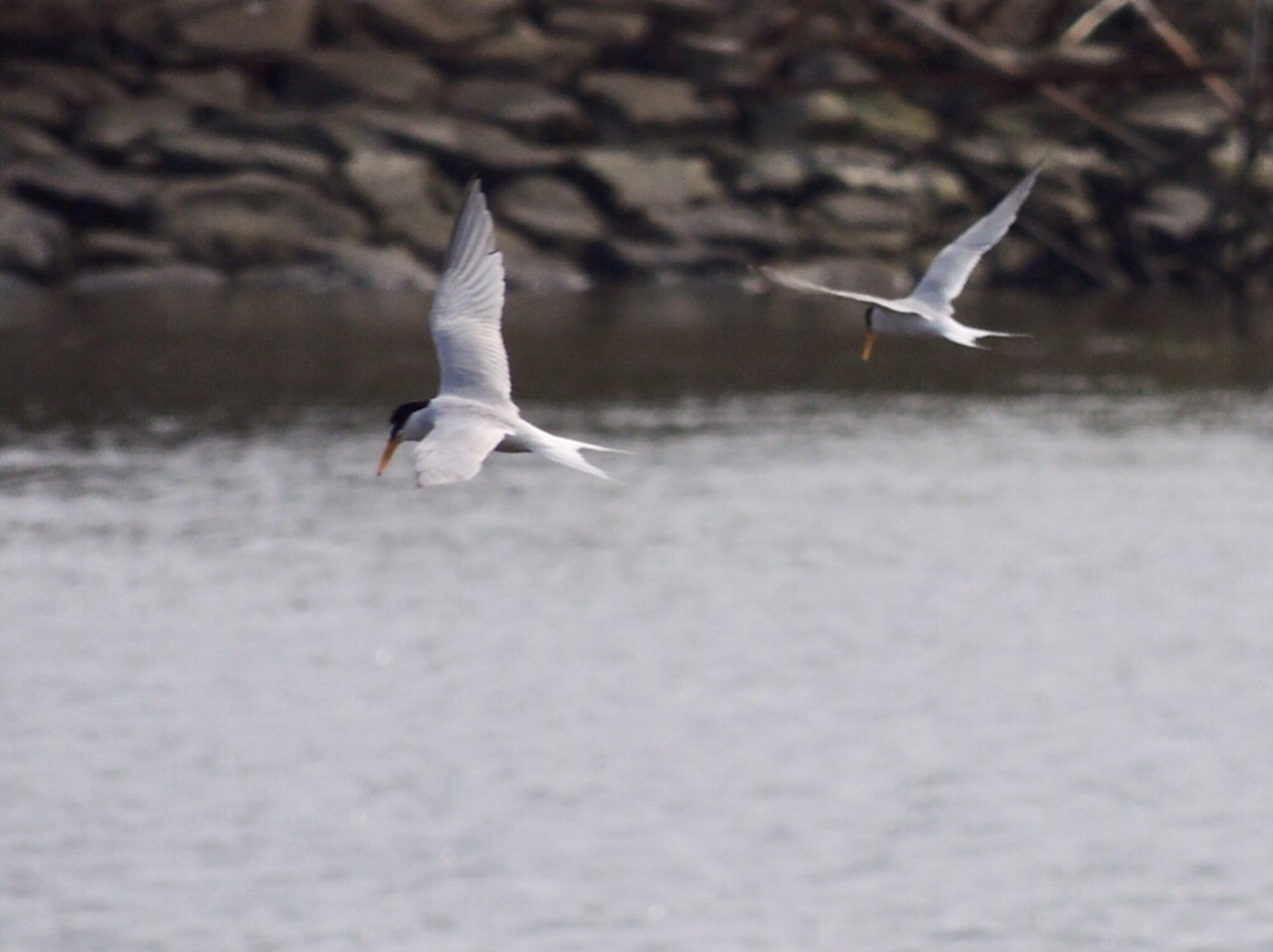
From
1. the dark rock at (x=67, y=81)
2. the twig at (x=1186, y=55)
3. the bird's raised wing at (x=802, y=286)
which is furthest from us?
the dark rock at (x=67, y=81)

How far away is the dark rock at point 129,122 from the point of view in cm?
6969

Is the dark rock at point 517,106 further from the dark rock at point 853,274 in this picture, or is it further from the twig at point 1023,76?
the twig at point 1023,76

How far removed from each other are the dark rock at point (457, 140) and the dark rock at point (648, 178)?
3.96ft

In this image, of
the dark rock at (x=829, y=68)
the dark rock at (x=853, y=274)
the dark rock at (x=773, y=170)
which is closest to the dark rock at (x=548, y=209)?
the dark rock at (x=773, y=170)

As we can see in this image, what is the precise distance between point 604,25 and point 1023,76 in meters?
14.2

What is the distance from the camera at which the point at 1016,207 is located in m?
13.9

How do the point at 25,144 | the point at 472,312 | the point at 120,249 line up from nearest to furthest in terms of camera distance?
the point at 472,312 < the point at 25,144 < the point at 120,249

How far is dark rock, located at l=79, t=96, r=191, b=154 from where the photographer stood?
69.7 meters

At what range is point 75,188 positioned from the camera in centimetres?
6819

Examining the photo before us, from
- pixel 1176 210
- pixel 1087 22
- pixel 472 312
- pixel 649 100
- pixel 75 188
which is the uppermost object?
pixel 1087 22

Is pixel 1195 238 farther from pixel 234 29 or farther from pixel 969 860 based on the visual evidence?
pixel 969 860

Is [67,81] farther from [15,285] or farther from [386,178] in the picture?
[386,178]

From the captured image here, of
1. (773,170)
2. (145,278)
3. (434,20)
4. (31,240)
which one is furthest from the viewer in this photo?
(434,20)

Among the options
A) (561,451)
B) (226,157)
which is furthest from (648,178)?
(561,451)
